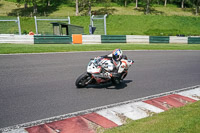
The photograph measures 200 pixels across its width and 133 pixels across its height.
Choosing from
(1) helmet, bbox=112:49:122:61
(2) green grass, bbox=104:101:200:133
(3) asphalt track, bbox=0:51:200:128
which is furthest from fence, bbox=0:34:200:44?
(2) green grass, bbox=104:101:200:133

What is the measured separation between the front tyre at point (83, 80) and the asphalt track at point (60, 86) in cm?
21

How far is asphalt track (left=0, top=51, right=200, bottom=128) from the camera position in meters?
5.96

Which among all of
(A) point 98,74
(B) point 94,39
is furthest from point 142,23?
(A) point 98,74

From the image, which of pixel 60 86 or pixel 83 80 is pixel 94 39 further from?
pixel 83 80

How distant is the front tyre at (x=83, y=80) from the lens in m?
7.78

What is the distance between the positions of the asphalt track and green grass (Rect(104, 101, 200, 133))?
1720 millimetres

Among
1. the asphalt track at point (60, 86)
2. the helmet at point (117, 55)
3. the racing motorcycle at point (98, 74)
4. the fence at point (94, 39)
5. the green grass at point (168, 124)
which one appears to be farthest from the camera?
the fence at point (94, 39)

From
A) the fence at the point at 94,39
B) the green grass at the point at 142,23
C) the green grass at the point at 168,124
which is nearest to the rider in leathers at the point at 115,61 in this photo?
the green grass at the point at 168,124

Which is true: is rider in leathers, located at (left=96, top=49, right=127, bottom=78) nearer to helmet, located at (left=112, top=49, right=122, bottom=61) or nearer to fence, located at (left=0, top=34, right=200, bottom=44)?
helmet, located at (left=112, top=49, right=122, bottom=61)

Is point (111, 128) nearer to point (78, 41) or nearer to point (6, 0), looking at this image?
point (78, 41)

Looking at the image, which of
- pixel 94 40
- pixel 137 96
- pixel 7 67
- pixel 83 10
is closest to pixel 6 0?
pixel 83 10

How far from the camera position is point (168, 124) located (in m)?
4.95

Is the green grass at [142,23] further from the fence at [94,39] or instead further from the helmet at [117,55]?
the helmet at [117,55]

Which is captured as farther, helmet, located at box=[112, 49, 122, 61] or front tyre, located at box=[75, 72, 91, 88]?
helmet, located at box=[112, 49, 122, 61]
